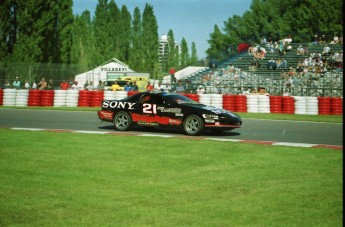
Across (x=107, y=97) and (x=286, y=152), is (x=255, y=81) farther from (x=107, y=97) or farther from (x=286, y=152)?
(x=286, y=152)

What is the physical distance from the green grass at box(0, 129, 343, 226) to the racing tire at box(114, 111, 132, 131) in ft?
10.5

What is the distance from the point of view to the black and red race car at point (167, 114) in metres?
13.9

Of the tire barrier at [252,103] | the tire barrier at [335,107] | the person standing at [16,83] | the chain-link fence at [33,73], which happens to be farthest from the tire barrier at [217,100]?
the person standing at [16,83]

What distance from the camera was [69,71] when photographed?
3641 cm

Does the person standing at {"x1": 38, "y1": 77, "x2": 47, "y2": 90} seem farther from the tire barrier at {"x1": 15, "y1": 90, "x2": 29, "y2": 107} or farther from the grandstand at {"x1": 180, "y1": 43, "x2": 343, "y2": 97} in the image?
the grandstand at {"x1": 180, "y1": 43, "x2": 343, "y2": 97}

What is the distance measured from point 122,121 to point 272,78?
47.3 ft

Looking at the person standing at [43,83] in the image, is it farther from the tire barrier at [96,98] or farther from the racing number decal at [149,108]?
the racing number decal at [149,108]

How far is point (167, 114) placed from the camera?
14.5 metres

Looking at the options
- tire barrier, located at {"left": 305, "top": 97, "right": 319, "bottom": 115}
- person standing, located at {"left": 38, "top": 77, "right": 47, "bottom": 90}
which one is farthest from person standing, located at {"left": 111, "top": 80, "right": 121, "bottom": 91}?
tire barrier, located at {"left": 305, "top": 97, "right": 319, "bottom": 115}

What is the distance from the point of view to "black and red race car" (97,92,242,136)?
45.6 ft

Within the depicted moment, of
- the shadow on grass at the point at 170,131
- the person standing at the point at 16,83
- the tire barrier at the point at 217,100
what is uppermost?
the person standing at the point at 16,83

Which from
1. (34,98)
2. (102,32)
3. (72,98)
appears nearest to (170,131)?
(72,98)

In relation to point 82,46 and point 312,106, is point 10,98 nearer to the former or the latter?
point 312,106

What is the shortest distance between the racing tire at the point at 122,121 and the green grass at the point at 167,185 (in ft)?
10.5
